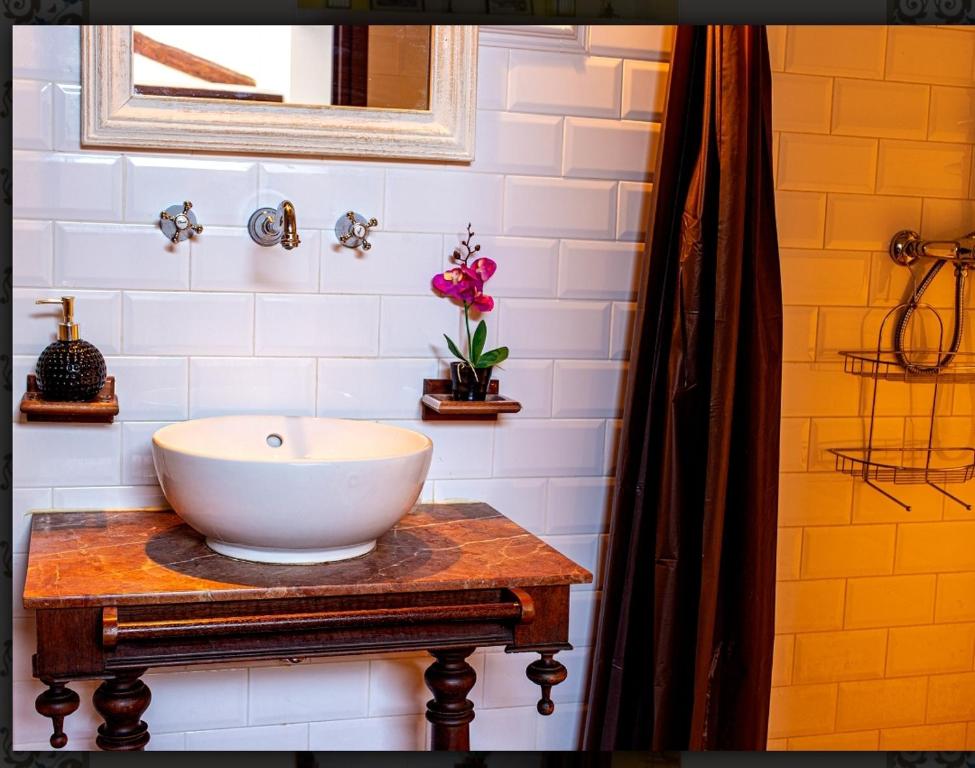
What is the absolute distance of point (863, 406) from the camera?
1.96 meters

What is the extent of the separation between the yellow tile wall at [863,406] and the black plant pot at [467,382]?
0.58m

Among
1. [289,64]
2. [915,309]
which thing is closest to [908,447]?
[915,309]

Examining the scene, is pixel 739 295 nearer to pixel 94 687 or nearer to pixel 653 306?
pixel 653 306

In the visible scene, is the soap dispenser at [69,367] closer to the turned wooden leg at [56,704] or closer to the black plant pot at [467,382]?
the turned wooden leg at [56,704]

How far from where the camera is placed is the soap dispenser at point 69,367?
5.26ft

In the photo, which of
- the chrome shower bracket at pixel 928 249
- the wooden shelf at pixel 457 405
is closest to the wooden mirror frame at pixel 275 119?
the wooden shelf at pixel 457 405

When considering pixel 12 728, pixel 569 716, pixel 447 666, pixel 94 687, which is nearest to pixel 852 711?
pixel 569 716

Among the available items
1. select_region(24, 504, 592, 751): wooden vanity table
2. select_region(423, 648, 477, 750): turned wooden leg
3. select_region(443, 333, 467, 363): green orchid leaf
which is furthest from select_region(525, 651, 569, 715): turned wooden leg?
select_region(443, 333, 467, 363): green orchid leaf

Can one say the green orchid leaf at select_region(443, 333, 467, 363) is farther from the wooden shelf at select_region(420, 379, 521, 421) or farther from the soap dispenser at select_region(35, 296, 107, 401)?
the soap dispenser at select_region(35, 296, 107, 401)

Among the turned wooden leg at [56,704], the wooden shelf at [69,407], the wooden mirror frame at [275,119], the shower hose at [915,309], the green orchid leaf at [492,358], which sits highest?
the wooden mirror frame at [275,119]

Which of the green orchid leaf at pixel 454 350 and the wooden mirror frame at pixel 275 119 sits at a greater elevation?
the wooden mirror frame at pixel 275 119

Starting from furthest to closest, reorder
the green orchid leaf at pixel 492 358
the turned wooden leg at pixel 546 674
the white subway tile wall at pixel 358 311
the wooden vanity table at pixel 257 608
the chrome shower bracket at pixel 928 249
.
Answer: the chrome shower bracket at pixel 928 249, the green orchid leaf at pixel 492 358, the white subway tile wall at pixel 358 311, the turned wooden leg at pixel 546 674, the wooden vanity table at pixel 257 608

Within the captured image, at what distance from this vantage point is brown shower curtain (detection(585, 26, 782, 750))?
68.2 inches

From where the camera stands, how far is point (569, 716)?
1970 mm
